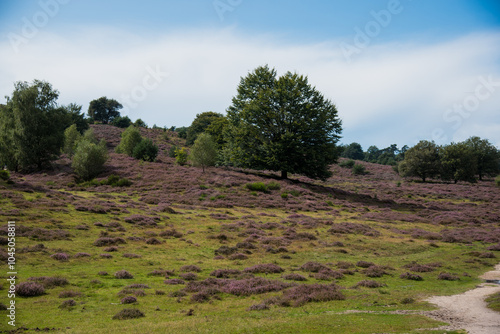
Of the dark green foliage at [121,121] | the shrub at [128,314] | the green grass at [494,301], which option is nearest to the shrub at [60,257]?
the shrub at [128,314]

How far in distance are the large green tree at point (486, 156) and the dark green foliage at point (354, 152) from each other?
240 ft

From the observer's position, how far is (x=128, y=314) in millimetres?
12164

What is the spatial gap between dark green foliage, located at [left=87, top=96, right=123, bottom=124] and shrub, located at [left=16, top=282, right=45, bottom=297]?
143835 mm

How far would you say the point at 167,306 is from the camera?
44.7ft

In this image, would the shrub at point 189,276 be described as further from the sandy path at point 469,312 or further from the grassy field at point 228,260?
A: the sandy path at point 469,312

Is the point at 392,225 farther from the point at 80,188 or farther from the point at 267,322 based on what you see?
the point at 80,188

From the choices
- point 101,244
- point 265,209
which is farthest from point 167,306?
point 265,209

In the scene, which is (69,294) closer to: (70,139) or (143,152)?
(143,152)

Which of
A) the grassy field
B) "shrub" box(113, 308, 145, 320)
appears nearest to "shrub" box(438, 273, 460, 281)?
the grassy field

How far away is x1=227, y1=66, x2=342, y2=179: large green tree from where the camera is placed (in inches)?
2275

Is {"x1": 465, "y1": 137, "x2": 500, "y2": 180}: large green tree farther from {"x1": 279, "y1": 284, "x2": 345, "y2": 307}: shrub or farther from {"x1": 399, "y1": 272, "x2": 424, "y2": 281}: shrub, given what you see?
{"x1": 279, "y1": 284, "x2": 345, "y2": 307}: shrub

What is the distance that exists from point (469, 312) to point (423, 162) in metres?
89.9

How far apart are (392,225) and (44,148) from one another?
5656 cm

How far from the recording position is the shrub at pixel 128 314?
12.0 meters
